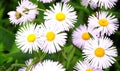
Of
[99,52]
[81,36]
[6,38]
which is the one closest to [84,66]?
[99,52]

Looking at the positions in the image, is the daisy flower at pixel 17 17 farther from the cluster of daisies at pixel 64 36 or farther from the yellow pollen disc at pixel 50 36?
the yellow pollen disc at pixel 50 36

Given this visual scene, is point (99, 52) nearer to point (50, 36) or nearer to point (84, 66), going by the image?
point (84, 66)

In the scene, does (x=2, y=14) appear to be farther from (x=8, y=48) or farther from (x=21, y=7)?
(x=21, y=7)

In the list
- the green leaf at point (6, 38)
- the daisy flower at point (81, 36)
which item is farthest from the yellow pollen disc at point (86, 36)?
the green leaf at point (6, 38)

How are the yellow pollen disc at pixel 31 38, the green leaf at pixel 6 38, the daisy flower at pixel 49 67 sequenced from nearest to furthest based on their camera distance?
the daisy flower at pixel 49 67 → the yellow pollen disc at pixel 31 38 → the green leaf at pixel 6 38

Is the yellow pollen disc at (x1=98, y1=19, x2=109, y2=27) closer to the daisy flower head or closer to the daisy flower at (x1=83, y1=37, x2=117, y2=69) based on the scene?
the daisy flower at (x1=83, y1=37, x2=117, y2=69)

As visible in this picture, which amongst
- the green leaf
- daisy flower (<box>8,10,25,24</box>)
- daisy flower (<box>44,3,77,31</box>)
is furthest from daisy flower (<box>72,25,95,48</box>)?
the green leaf

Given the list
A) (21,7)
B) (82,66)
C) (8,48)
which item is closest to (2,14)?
(8,48)
